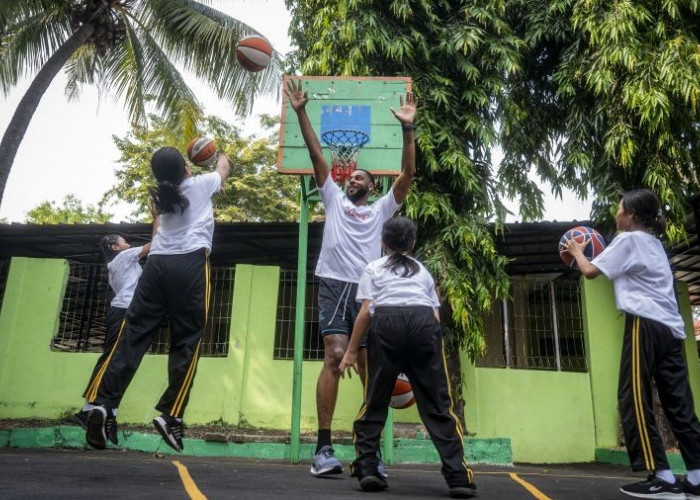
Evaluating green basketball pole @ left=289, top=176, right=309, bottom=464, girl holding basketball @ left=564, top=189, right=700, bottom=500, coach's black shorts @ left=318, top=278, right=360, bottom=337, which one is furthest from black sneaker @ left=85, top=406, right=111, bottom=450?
girl holding basketball @ left=564, top=189, right=700, bottom=500

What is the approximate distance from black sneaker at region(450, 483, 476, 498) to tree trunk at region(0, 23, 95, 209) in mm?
8430

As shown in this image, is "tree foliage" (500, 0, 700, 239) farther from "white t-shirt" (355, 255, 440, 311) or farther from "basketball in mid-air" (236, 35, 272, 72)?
"white t-shirt" (355, 255, 440, 311)

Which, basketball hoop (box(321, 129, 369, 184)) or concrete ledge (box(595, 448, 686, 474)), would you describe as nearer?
basketball hoop (box(321, 129, 369, 184))

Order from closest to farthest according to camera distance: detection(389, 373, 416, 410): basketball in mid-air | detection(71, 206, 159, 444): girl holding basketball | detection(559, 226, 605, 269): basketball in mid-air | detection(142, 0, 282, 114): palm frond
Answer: detection(389, 373, 416, 410): basketball in mid-air < detection(559, 226, 605, 269): basketball in mid-air < detection(71, 206, 159, 444): girl holding basketball < detection(142, 0, 282, 114): palm frond

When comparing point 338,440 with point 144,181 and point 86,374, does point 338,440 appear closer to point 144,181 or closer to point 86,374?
point 86,374

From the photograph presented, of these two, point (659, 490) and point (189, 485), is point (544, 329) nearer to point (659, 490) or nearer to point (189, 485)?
point (659, 490)

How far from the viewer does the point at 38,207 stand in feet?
101

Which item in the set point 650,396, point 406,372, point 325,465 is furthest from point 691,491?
point 325,465

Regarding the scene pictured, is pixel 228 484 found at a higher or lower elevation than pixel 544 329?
lower

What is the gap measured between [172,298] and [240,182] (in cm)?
1664

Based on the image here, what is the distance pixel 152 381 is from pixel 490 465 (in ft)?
16.5

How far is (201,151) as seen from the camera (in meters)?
4.53

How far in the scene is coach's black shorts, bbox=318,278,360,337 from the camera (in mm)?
4203

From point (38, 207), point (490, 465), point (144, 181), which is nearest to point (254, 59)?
point (490, 465)
